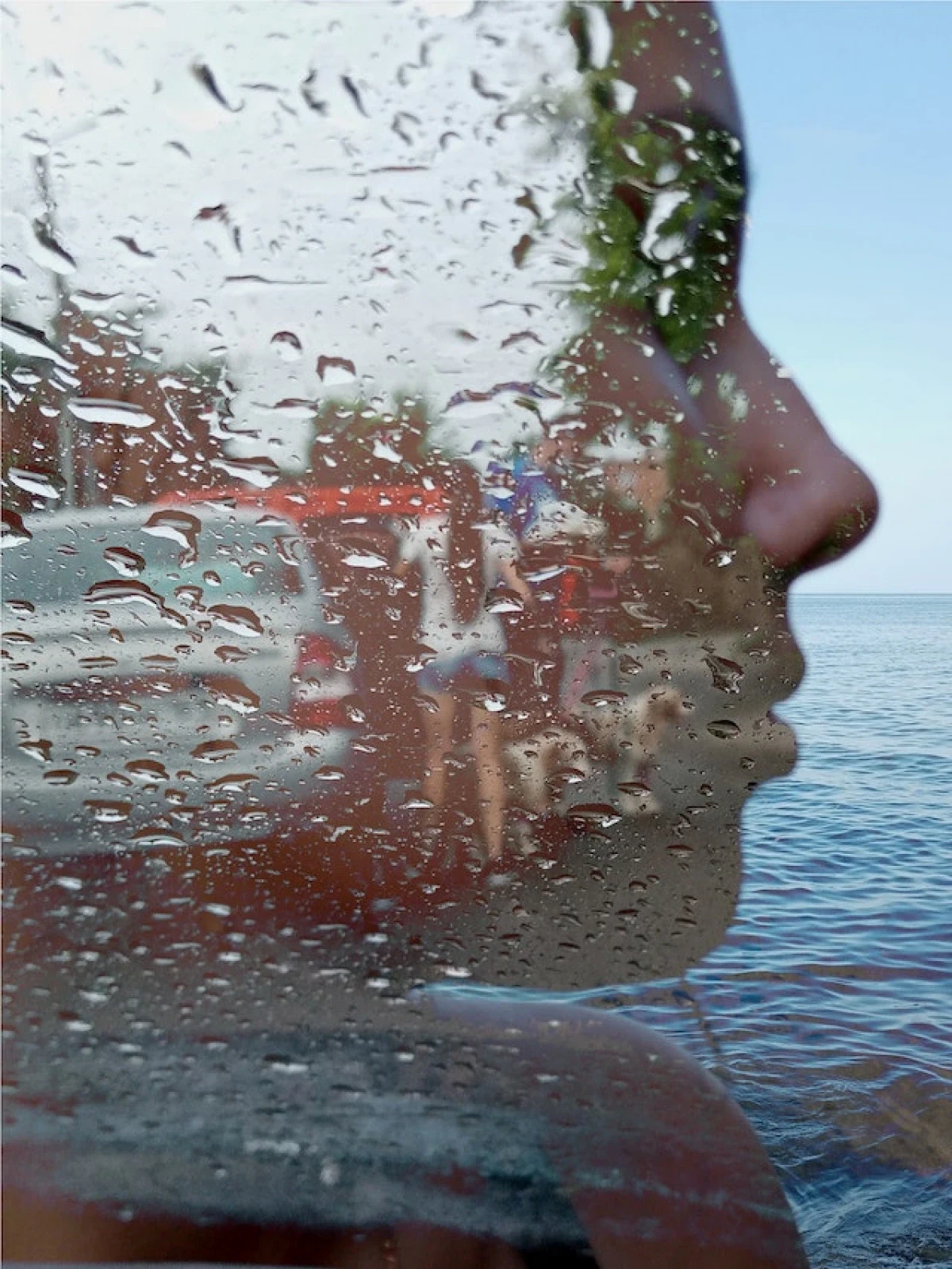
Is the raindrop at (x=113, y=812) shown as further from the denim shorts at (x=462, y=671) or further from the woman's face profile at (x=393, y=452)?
the denim shorts at (x=462, y=671)

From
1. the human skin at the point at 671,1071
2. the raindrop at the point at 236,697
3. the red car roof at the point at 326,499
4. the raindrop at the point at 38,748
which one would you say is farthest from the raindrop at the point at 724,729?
the raindrop at the point at 38,748

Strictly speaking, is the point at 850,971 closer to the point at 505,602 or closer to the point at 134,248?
the point at 505,602

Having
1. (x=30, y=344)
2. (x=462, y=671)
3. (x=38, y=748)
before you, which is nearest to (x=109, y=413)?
(x=30, y=344)

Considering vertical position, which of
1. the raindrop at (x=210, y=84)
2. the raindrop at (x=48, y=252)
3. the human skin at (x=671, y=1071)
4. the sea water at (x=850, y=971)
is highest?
the raindrop at (x=210, y=84)

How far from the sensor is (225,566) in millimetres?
987

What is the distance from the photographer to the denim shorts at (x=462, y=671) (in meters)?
1.07

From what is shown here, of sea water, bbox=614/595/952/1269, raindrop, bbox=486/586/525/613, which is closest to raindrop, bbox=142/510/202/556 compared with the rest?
raindrop, bbox=486/586/525/613

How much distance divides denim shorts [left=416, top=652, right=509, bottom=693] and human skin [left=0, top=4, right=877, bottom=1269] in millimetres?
333

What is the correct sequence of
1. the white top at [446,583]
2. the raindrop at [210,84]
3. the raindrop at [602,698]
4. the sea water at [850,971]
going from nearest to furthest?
the raindrop at [210,84]
the white top at [446,583]
the raindrop at [602,698]
the sea water at [850,971]

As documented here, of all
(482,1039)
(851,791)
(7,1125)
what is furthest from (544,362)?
(851,791)

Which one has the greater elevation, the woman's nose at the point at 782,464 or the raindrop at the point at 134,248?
the raindrop at the point at 134,248

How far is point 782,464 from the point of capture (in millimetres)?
1151

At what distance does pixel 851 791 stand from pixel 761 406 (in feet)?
10.1

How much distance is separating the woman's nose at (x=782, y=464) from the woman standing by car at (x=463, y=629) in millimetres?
310
